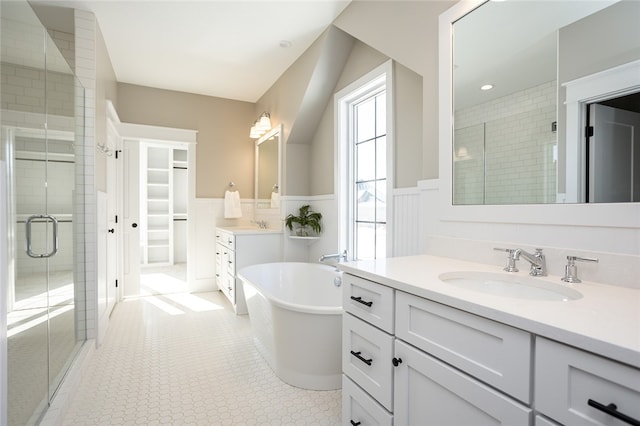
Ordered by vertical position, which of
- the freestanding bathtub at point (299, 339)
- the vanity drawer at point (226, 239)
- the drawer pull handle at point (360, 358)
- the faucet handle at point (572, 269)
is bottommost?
the freestanding bathtub at point (299, 339)

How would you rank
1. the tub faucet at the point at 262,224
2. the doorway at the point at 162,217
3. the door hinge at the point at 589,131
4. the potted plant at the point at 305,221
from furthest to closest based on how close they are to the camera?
the doorway at the point at 162,217 → the tub faucet at the point at 262,224 → the potted plant at the point at 305,221 → the door hinge at the point at 589,131

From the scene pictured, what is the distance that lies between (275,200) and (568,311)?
3.45 m

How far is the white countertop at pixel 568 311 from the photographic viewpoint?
0.64m

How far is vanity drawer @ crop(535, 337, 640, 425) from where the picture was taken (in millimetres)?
617

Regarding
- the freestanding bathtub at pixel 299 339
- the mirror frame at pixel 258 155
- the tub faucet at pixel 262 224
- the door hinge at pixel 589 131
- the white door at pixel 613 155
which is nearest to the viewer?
the white door at pixel 613 155

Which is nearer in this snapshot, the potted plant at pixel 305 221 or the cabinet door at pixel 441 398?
the cabinet door at pixel 441 398

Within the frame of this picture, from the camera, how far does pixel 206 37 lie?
2.99m

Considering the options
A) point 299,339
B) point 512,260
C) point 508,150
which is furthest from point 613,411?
point 299,339

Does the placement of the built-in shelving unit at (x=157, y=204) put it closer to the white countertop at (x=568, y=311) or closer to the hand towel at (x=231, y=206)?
the hand towel at (x=231, y=206)

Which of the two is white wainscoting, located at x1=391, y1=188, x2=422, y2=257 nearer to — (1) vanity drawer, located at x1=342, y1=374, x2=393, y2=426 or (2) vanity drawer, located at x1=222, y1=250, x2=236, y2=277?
(1) vanity drawer, located at x1=342, y1=374, x2=393, y2=426

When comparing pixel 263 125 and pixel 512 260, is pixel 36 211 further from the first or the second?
pixel 263 125

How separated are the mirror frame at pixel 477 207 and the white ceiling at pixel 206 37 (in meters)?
1.13

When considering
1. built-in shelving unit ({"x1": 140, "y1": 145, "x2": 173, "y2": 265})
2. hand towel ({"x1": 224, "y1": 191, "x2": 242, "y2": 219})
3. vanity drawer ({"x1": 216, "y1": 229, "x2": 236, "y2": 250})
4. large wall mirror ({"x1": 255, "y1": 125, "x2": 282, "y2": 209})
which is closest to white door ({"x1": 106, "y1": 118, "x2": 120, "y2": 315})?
vanity drawer ({"x1": 216, "y1": 229, "x2": 236, "y2": 250})

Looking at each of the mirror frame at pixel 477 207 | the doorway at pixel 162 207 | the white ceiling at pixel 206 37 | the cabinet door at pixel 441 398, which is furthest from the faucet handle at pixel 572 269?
the doorway at pixel 162 207
